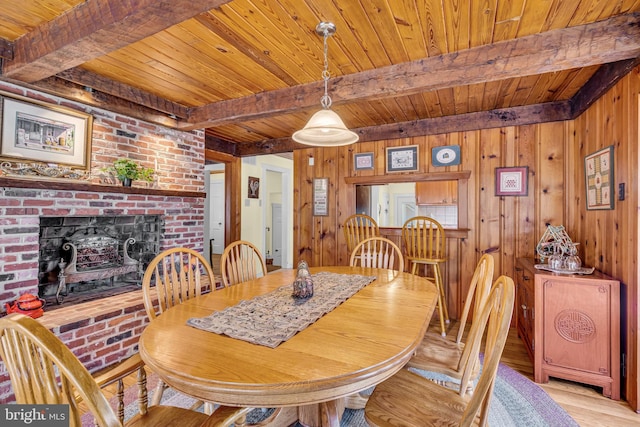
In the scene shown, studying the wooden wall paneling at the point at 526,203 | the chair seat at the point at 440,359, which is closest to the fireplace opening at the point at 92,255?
the chair seat at the point at 440,359

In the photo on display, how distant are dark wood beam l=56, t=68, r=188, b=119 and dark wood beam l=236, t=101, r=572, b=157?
169 centimetres

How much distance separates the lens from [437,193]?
5332mm

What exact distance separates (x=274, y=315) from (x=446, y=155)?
2879 mm

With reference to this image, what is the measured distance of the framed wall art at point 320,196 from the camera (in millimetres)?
4223

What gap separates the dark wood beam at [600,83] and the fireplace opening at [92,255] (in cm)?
384

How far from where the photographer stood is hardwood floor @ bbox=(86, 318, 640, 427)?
1767mm

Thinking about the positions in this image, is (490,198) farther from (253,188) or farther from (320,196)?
(253,188)

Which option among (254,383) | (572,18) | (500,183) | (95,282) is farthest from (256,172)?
(254,383)

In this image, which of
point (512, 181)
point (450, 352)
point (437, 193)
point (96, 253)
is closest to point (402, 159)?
point (512, 181)

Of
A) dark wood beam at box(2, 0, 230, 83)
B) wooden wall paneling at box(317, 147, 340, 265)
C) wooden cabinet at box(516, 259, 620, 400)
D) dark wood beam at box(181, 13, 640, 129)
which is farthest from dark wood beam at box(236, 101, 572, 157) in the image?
dark wood beam at box(2, 0, 230, 83)

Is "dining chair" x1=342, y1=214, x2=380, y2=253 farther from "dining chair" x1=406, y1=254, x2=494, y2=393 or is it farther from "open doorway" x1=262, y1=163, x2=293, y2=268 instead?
"open doorway" x1=262, y1=163, x2=293, y2=268

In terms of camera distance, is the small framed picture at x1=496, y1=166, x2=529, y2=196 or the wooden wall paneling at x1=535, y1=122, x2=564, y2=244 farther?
the small framed picture at x1=496, y1=166, x2=529, y2=196

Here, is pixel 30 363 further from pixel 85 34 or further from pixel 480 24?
pixel 480 24

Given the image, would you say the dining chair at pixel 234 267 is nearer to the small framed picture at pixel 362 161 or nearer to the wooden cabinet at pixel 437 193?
the small framed picture at pixel 362 161
